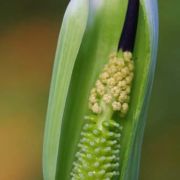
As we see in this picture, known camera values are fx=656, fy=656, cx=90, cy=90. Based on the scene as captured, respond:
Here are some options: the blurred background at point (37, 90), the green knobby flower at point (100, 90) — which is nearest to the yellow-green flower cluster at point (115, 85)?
the green knobby flower at point (100, 90)

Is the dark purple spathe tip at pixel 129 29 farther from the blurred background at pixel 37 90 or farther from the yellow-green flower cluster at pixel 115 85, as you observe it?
the blurred background at pixel 37 90

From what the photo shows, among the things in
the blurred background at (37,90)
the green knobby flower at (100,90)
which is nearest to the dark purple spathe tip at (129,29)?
the green knobby flower at (100,90)

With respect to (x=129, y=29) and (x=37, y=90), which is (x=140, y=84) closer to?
(x=129, y=29)

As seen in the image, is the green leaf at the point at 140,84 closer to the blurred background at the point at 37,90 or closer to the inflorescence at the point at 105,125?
the inflorescence at the point at 105,125

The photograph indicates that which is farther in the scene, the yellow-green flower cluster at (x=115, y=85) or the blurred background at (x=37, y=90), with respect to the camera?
the blurred background at (x=37, y=90)

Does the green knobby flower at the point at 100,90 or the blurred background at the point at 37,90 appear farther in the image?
the blurred background at the point at 37,90

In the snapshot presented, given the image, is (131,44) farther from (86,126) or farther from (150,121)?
(150,121)

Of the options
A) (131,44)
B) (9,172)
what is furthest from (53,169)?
(9,172)

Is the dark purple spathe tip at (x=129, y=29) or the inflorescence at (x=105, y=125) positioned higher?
the dark purple spathe tip at (x=129, y=29)
